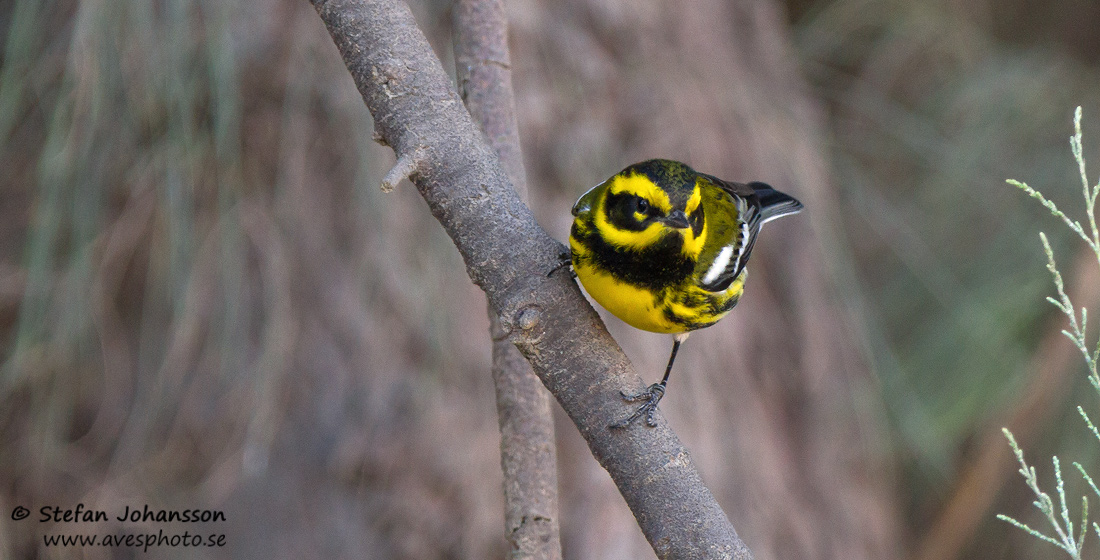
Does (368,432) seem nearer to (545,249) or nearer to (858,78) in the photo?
(545,249)

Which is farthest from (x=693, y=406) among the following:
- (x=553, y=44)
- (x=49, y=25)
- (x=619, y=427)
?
(x=49, y=25)

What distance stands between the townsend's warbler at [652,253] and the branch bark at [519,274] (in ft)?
0.49

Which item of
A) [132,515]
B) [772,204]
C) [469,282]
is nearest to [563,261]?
[772,204]

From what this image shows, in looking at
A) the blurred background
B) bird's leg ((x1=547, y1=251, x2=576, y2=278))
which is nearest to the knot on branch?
bird's leg ((x1=547, y1=251, x2=576, y2=278))

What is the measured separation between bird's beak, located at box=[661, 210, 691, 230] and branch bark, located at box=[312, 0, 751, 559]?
213mm

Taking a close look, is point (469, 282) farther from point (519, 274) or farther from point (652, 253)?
point (519, 274)

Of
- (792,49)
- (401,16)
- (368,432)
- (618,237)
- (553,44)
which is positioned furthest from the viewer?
(792,49)

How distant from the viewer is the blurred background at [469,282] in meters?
1.94

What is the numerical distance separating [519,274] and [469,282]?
3.53ft

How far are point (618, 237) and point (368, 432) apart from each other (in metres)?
1.11

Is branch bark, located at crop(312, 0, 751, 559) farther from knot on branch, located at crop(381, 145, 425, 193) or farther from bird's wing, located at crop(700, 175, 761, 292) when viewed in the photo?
bird's wing, located at crop(700, 175, 761, 292)

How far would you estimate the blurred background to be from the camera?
1937mm

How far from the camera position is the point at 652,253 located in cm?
139

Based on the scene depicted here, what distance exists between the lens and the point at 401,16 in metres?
1.27
